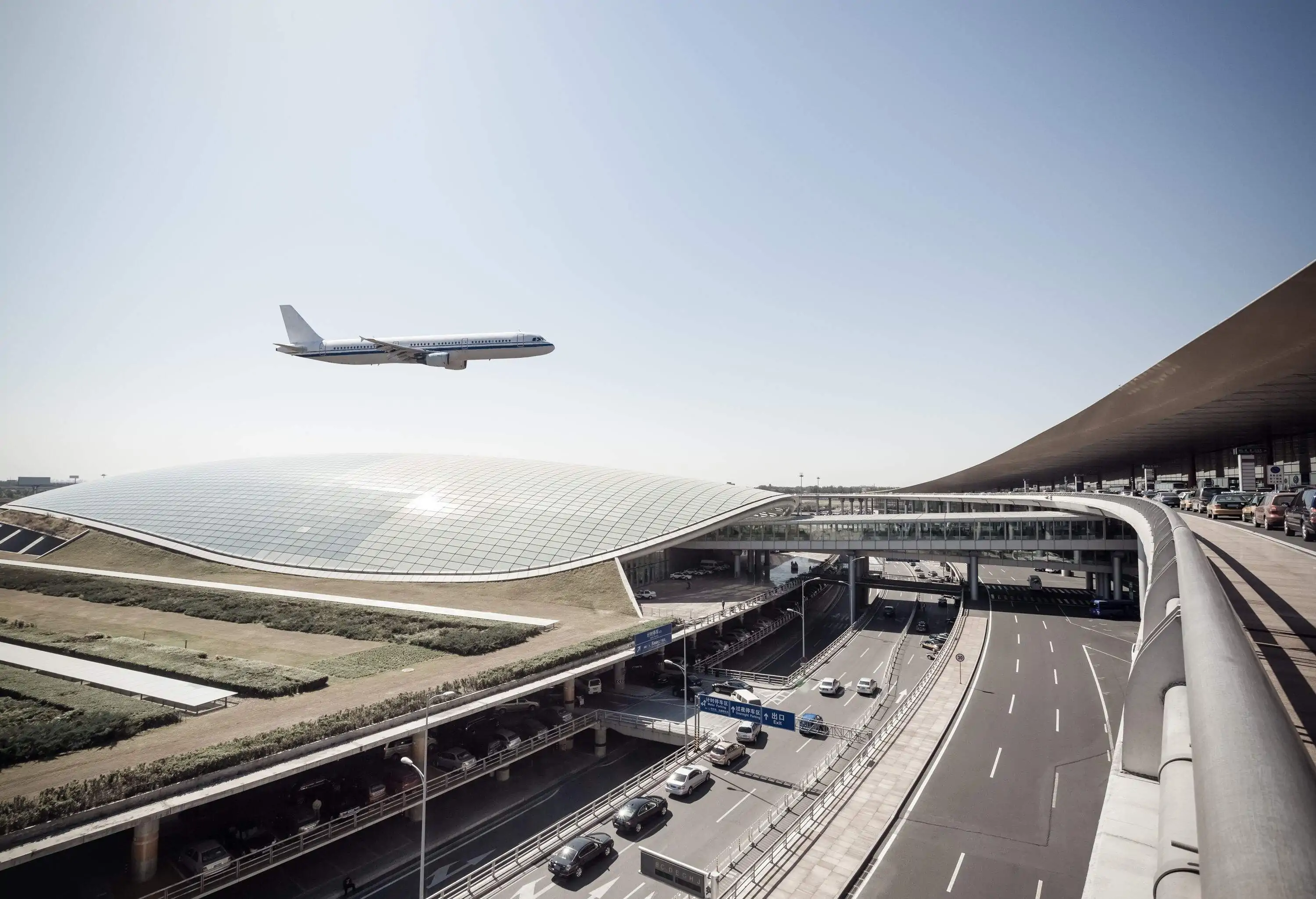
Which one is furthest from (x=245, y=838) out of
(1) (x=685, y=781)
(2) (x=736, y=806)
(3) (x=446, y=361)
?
(3) (x=446, y=361)

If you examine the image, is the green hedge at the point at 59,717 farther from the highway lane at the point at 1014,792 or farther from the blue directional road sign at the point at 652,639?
the highway lane at the point at 1014,792

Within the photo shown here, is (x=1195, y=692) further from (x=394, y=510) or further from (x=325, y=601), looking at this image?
(x=394, y=510)

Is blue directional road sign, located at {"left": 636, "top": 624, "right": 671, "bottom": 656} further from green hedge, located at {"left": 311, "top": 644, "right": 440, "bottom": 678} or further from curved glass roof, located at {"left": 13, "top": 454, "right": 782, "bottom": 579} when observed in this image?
curved glass roof, located at {"left": 13, "top": 454, "right": 782, "bottom": 579}

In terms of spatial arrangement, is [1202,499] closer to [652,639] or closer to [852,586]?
[852,586]

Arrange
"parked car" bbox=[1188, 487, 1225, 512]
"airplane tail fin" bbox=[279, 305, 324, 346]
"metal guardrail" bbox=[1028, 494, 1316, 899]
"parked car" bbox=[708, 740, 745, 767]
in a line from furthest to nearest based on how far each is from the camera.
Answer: "airplane tail fin" bbox=[279, 305, 324, 346] → "parked car" bbox=[1188, 487, 1225, 512] → "parked car" bbox=[708, 740, 745, 767] → "metal guardrail" bbox=[1028, 494, 1316, 899]

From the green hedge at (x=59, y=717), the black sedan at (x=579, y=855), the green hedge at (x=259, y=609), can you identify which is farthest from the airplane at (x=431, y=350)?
the black sedan at (x=579, y=855)

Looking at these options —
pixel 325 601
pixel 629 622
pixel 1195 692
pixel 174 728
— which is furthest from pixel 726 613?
pixel 1195 692

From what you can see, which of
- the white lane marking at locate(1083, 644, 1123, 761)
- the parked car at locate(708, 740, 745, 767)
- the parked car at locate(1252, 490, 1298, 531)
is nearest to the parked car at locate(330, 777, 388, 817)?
the parked car at locate(708, 740, 745, 767)

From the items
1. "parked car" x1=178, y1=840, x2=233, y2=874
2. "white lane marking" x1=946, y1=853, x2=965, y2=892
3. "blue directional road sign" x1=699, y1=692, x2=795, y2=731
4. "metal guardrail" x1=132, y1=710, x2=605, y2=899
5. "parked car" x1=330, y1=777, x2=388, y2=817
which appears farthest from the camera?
"blue directional road sign" x1=699, y1=692, x2=795, y2=731
